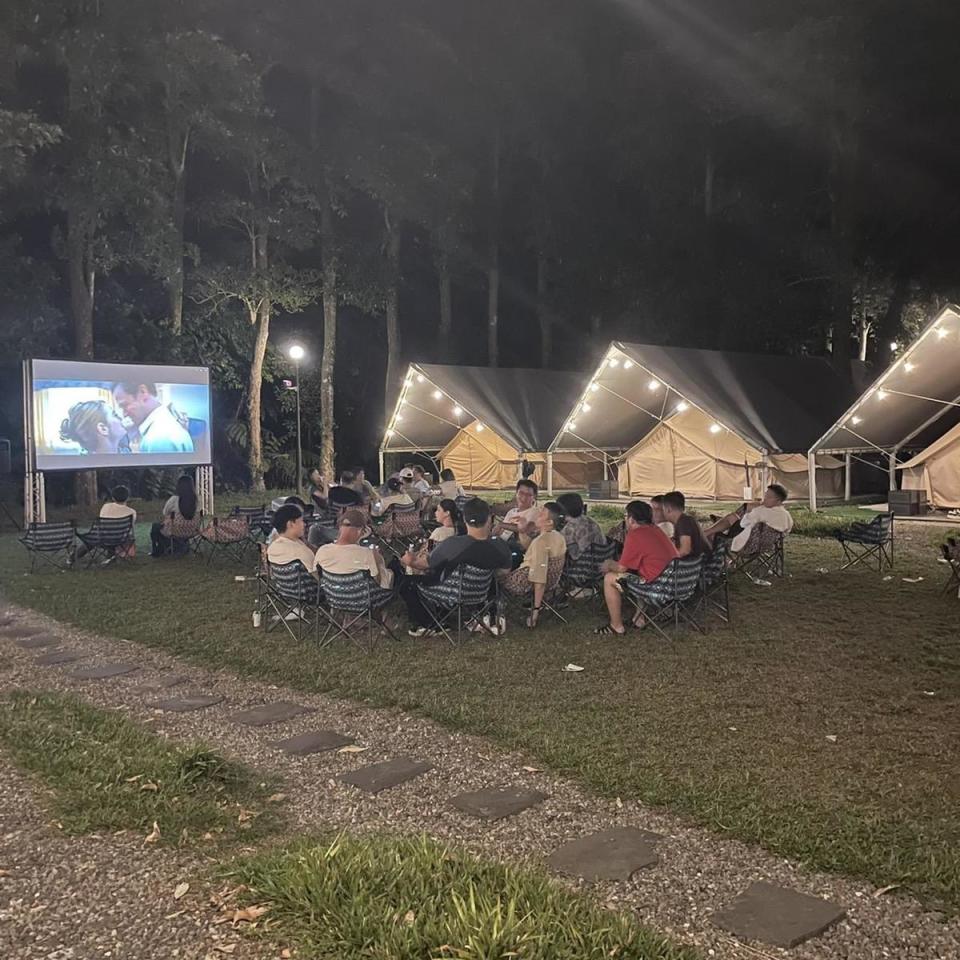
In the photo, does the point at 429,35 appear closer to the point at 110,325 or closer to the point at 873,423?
the point at 110,325

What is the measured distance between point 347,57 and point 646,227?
32.8ft

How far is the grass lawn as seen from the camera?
355 centimetres

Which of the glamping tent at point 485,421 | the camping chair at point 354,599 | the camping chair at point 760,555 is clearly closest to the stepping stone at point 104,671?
the camping chair at point 354,599

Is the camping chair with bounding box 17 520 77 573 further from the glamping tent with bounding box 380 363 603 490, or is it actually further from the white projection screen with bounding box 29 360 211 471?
the glamping tent with bounding box 380 363 603 490

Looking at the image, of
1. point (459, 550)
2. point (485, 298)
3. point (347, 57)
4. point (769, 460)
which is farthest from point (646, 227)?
point (459, 550)

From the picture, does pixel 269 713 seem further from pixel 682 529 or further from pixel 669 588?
pixel 682 529

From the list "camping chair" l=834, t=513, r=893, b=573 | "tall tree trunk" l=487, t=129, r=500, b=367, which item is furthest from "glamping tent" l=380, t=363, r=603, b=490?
"camping chair" l=834, t=513, r=893, b=573

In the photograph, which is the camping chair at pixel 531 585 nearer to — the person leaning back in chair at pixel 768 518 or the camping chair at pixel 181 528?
the person leaning back in chair at pixel 768 518

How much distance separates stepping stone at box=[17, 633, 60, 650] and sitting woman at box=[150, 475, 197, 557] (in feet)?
13.2

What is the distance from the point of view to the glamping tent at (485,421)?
21.0m

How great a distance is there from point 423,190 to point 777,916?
2600 centimetres

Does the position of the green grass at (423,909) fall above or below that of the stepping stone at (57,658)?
above

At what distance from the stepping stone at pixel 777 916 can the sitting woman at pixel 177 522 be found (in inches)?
365

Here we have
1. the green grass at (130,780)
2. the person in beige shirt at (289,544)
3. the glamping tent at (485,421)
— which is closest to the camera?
the green grass at (130,780)
